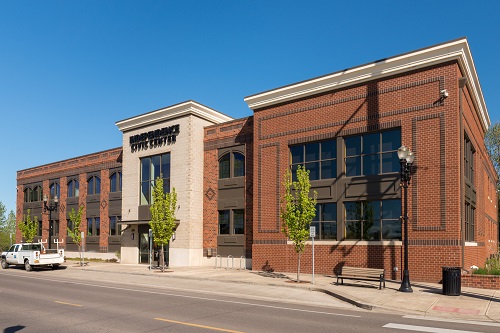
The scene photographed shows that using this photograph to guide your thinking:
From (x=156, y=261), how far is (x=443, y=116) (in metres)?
21.8

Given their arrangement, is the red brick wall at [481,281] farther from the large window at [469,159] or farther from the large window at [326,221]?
the large window at [326,221]

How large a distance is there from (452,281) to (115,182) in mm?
30621

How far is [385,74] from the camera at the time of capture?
70.8 feet

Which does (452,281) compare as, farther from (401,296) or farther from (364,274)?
(364,274)

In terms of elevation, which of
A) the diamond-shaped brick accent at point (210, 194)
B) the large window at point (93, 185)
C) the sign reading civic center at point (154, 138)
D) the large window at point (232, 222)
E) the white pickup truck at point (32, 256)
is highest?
the sign reading civic center at point (154, 138)

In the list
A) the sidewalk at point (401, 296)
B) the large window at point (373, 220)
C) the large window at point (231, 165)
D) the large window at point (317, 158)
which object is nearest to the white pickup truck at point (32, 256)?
the sidewalk at point (401, 296)

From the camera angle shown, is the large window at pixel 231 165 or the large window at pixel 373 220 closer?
the large window at pixel 373 220

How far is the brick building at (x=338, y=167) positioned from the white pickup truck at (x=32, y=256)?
222 inches

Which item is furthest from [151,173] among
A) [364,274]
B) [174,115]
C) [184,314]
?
[184,314]

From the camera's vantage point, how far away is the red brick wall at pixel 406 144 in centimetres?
1938

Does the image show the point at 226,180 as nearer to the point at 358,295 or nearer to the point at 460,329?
the point at 358,295

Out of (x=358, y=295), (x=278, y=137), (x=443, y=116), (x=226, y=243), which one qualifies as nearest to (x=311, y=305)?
(x=358, y=295)

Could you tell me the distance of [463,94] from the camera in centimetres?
2131

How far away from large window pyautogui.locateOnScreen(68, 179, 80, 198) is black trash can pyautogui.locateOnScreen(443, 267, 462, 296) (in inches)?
1437
